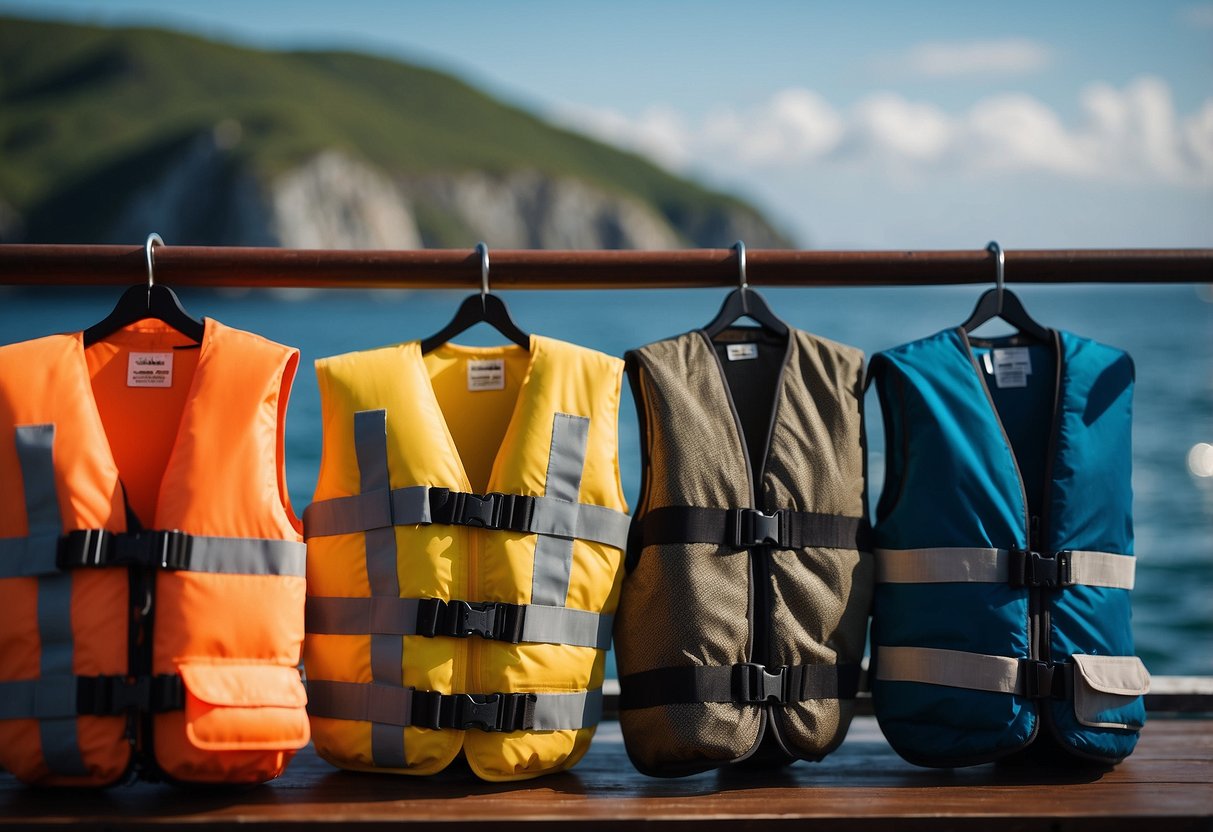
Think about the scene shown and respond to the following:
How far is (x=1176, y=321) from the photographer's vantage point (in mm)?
57312

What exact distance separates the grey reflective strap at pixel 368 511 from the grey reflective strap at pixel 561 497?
0.28m

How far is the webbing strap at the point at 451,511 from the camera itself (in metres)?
2.49

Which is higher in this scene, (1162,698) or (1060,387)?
(1060,387)

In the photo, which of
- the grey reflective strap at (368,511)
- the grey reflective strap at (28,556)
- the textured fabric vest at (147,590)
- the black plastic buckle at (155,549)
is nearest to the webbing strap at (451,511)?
the grey reflective strap at (368,511)

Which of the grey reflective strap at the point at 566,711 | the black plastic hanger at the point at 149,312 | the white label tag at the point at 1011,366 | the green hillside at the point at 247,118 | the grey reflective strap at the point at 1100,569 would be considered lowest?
the grey reflective strap at the point at 566,711

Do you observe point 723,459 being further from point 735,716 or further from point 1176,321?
point 1176,321

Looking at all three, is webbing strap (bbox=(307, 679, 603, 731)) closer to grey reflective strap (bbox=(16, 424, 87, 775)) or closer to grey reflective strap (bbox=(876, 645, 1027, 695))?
grey reflective strap (bbox=(16, 424, 87, 775))

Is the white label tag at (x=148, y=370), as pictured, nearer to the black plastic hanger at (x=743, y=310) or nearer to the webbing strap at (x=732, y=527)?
the webbing strap at (x=732, y=527)

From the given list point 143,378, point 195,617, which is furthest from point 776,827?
point 143,378

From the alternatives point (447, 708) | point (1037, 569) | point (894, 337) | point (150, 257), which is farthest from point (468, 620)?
point (894, 337)

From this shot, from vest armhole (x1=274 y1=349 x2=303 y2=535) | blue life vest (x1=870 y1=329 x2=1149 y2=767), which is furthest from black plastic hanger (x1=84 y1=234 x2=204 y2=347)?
blue life vest (x1=870 y1=329 x2=1149 y2=767)

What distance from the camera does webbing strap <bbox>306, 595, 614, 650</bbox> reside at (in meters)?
2.46

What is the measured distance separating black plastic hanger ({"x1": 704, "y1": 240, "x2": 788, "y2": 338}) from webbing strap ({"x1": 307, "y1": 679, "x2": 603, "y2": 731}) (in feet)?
3.32

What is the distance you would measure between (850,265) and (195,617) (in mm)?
1849
